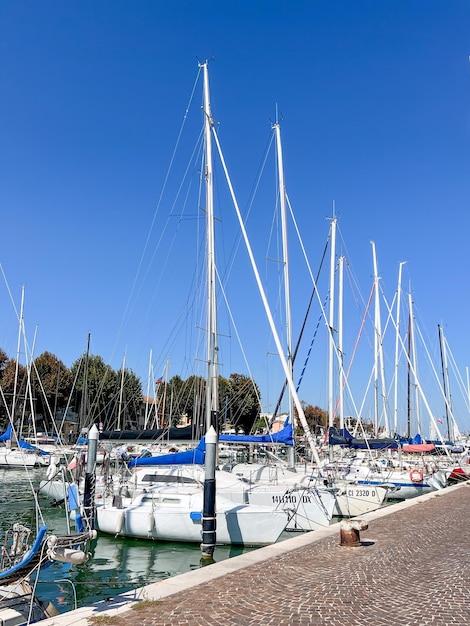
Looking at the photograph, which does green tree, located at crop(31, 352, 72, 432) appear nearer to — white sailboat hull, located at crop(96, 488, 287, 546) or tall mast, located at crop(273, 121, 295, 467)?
tall mast, located at crop(273, 121, 295, 467)

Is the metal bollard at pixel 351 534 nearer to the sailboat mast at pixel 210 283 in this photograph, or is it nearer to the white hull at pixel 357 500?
the sailboat mast at pixel 210 283

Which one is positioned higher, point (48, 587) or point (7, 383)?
point (7, 383)

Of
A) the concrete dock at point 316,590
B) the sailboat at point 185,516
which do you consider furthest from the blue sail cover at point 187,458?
the concrete dock at point 316,590

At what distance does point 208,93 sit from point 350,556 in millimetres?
21545

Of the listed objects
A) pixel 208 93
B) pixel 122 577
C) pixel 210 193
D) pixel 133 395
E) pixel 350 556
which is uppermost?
pixel 208 93

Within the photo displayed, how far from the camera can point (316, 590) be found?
9430mm

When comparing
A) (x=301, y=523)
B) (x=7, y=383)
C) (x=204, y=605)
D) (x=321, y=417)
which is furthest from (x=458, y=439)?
(x=321, y=417)

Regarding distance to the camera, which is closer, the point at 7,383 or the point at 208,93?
the point at 208,93

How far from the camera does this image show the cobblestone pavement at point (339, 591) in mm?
7965

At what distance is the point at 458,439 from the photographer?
61.1 m

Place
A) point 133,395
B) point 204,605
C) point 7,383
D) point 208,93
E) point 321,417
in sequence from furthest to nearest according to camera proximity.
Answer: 1. point 321,417
2. point 133,395
3. point 7,383
4. point 208,93
5. point 204,605

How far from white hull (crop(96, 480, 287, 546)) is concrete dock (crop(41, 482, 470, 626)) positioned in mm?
3290

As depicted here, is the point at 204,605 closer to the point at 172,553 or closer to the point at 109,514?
the point at 172,553

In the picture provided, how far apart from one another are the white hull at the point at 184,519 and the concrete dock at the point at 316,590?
329 cm
